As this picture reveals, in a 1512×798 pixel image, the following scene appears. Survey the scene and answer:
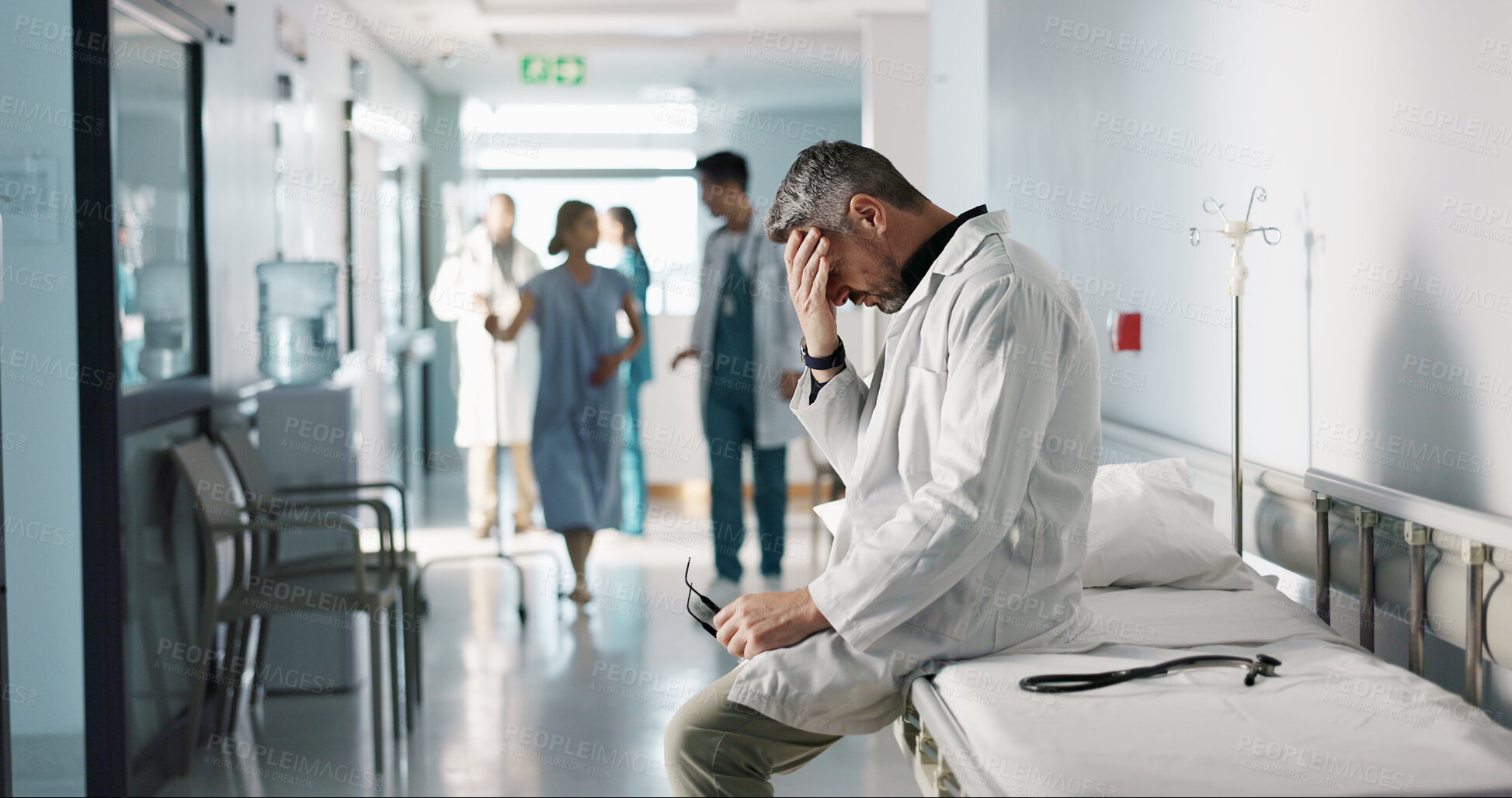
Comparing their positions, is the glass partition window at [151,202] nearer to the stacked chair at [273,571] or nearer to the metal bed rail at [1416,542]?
the stacked chair at [273,571]

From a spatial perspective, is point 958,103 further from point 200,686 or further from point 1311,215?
point 200,686

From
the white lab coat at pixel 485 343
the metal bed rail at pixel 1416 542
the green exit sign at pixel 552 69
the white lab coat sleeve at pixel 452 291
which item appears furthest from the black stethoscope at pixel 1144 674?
the green exit sign at pixel 552 69

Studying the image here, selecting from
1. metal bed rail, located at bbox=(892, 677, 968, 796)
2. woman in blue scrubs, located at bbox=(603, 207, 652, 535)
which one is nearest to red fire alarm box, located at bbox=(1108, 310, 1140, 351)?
metal bed rail, located at bbox=(892, 677, 968, 796)

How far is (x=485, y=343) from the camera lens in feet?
20.9

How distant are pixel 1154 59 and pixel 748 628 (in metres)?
1.81

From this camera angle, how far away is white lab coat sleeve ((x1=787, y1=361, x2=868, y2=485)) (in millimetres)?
1908

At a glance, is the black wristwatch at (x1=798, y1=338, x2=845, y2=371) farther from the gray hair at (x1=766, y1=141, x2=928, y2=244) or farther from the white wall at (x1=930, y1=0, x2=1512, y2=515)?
the white wall at (x1=930, y1=0, x2=1512, y2=515)

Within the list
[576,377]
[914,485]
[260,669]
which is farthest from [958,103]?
[914,485]

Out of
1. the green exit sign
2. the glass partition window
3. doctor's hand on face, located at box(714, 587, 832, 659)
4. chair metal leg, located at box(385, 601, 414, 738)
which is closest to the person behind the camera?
doctor's hand on face, located at box(714, 587, 832, 659)

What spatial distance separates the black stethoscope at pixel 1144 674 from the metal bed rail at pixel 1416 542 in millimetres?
268

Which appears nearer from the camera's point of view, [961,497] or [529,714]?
[961,497]

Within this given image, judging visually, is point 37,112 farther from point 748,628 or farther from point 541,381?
point 541,381

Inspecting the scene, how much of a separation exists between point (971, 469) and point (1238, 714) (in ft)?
1.37

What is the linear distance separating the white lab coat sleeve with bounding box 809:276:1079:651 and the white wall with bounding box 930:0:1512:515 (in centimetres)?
59
